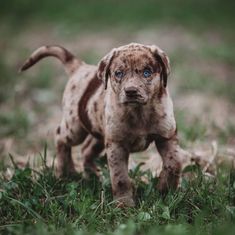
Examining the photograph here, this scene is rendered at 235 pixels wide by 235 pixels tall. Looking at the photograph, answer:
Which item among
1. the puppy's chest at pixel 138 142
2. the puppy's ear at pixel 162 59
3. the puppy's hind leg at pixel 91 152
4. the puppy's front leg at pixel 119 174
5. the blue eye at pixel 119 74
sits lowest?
the puppy's hind leg at pixel 91 152

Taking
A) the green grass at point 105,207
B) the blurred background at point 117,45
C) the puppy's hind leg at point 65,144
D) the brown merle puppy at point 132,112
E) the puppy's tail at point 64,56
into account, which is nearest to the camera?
the green grass at point 105,207

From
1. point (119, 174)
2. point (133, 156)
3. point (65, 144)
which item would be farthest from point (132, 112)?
point (133, 156)

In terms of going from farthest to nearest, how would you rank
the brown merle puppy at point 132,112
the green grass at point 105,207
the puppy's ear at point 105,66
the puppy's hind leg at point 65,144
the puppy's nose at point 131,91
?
the puppy's hind leg at point 65,144 < the puppy's ear at point 105,66 < the brown merle puppy at point 132,112 < the puppy's nose at point 131,91 < the green grass at point 105,207

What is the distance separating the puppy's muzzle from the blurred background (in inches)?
73.4

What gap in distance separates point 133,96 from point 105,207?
830 millimetres

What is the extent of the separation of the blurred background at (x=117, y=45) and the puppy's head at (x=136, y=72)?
169 cm

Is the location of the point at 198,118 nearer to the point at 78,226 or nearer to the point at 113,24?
the point at 78,226

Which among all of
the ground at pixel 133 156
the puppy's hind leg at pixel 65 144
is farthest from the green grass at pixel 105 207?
the puppy's hind leg at pixel 65 144

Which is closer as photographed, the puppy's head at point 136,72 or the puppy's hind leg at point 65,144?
the puppy's head at point 136,72

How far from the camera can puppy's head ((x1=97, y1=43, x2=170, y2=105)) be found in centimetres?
395

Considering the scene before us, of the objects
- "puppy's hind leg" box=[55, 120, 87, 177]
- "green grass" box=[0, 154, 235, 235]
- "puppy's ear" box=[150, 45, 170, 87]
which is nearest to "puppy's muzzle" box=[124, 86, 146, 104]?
"puppy's ear" box=[150, 45, 170, 87]

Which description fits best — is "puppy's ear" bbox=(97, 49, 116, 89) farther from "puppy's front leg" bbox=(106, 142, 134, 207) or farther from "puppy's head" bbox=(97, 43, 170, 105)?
"puppy's front leg" bbox=(106, 142, 134, 207)

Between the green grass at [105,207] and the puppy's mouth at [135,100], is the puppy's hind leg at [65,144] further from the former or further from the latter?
the puppy's mouth at [135,100]

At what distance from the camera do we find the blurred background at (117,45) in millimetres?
6844
